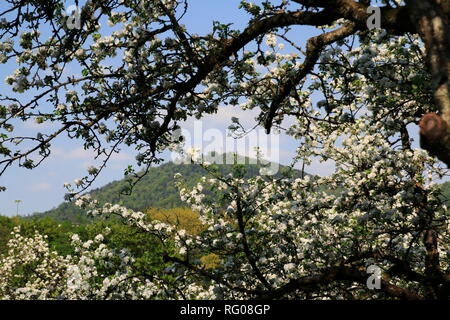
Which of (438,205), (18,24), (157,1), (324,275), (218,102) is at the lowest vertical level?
(324,275)

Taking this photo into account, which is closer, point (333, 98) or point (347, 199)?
point (333, 98)

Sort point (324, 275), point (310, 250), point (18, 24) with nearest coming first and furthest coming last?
point (324, 275) → point (18, 24) → point (310, 250)

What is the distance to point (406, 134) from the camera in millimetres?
11031

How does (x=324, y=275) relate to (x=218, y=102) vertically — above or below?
below

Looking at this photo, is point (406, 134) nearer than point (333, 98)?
No

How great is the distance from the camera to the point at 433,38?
4133mm

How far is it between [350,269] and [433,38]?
222cm

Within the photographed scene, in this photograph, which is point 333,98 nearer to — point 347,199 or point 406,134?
point 347,199

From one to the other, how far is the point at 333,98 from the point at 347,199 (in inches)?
69.4

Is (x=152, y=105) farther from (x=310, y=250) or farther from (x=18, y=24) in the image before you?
(x=310, y=250)

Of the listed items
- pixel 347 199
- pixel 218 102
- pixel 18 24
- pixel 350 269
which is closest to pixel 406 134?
pixel 347 199
